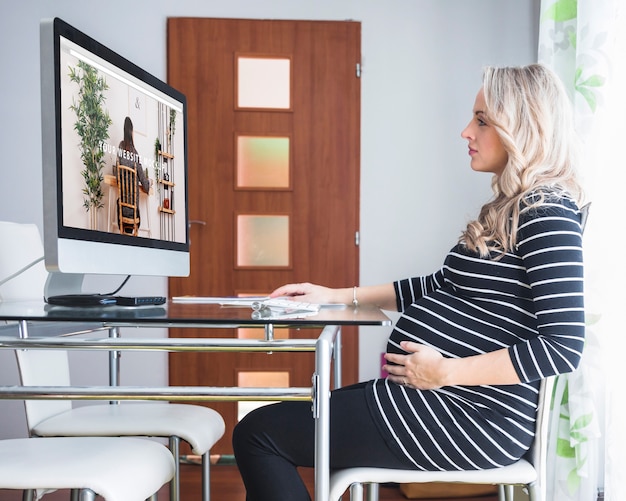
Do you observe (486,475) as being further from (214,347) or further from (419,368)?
(214,347)

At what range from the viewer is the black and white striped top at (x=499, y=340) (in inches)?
48.8

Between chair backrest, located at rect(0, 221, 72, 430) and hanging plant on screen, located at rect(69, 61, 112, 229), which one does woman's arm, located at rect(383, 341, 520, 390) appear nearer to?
hanging plant on screen, located at rect(69, 61, 112, 229)

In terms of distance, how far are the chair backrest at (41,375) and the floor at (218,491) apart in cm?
119

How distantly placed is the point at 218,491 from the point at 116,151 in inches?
75.5

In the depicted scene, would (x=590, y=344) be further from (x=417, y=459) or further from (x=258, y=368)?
(x=258, y=368)

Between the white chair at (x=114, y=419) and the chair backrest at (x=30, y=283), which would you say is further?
the chair backrest at (x=30, y=283)

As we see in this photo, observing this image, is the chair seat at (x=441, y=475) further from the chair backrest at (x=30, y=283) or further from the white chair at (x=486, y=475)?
the chair backrest at (x=30, y=283)

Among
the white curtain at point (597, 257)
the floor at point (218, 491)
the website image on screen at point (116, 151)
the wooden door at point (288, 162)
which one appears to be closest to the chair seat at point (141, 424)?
the website image on screen at point (116, 151)

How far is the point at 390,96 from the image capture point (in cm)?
357

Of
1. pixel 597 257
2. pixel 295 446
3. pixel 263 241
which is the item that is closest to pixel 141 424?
pixel 295 446

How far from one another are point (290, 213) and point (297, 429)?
2.33 meters

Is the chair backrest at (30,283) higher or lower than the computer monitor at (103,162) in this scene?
lower

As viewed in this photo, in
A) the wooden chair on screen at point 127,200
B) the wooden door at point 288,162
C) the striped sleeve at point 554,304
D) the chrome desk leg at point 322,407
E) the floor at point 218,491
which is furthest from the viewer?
the wooden door at point 288,162

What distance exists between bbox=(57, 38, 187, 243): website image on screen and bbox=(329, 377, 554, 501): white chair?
A: 64 cm
